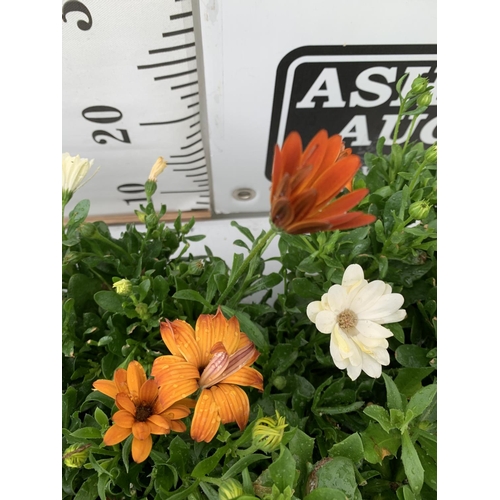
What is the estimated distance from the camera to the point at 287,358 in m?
0.49

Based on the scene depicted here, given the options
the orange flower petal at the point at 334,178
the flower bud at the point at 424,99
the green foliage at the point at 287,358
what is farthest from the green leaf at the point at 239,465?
the flower bud at the point at 424,99

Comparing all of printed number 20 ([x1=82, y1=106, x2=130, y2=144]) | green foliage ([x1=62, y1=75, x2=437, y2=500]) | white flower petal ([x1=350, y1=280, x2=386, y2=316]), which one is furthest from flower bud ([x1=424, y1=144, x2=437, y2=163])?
printed number 20 ([x1=82, y1=106, x2=130, y2=144])

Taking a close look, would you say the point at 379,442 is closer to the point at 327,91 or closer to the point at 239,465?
the point at 239,465

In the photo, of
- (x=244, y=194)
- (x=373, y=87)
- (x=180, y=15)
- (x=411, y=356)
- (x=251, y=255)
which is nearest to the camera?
(x=251, y=255)

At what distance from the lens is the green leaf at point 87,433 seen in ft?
1.30

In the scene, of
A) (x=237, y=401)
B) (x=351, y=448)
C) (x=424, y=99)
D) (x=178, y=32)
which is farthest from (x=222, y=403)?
(x=178, y=32)

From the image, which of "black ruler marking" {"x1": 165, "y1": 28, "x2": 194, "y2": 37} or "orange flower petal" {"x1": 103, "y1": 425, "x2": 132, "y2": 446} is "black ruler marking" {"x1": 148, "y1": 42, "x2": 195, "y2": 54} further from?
"orange flower petal" {"x1": 103, "y1": 425, "x2": 132, "y2": 446}

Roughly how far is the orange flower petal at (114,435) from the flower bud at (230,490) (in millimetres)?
87

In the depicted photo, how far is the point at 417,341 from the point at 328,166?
0.31m

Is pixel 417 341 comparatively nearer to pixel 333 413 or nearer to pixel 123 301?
pixel 333 413

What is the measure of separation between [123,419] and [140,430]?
2 cm

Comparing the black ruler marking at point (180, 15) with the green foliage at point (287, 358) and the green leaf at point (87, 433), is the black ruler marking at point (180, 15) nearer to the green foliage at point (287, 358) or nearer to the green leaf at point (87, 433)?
the green foliage at point (287, 358)
